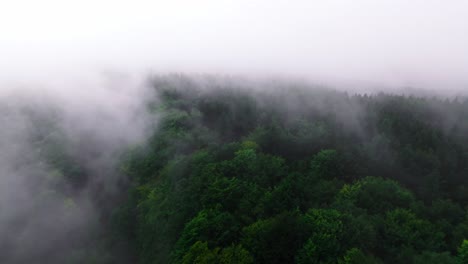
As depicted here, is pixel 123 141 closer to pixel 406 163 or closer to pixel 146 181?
pixel 146 181

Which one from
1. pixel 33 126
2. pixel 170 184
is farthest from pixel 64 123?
pixel 170 184

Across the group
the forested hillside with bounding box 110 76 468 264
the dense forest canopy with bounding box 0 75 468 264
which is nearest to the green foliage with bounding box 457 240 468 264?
the dense forest canopy with bounding box 0 75 468 264

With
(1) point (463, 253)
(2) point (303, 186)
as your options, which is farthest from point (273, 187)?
(1) point (463, 253)

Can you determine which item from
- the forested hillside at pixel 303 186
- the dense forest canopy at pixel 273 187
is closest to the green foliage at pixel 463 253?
the dense forest canopy at pixel 273 187

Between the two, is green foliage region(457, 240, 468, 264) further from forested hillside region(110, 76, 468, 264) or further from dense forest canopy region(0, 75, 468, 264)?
forested hillside region(110, 76, 468, 264)

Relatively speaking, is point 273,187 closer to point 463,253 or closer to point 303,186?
point 303,186

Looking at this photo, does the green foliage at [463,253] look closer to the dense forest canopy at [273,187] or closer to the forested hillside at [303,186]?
the dense forest canopy at [273,187]
